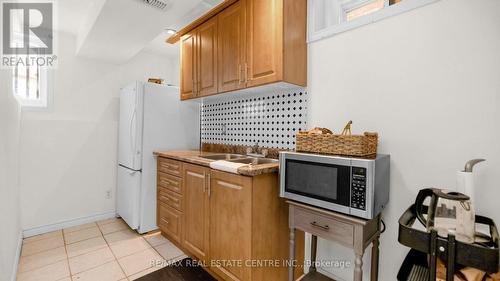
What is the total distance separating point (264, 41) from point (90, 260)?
8.54 ft

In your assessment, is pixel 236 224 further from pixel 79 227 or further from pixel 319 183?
pixel 79 227

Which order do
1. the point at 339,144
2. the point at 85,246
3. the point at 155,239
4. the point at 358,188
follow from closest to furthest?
the point at 358,188 < the point at 339,144 < the point at 85,246 < the point at 155,239

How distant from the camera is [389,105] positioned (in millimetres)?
1521

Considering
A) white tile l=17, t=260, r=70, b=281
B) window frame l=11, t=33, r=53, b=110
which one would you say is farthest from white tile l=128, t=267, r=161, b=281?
window frame l=11, t=33, r=53, b=110

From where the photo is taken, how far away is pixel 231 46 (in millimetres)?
2119

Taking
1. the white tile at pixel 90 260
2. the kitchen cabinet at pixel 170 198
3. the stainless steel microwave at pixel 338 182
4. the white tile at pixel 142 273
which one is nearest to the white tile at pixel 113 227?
the white tile at pixel 90 260

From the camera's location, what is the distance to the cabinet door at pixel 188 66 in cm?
261

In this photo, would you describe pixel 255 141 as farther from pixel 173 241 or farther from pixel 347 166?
pixel 173 241

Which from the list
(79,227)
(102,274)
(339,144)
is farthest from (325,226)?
(79,227)

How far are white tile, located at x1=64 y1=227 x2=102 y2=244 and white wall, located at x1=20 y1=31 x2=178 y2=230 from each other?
12.9 inches

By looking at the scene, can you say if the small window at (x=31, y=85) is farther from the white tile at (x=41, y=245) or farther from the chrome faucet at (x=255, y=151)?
the chrome faucet at (x=255, y=151)

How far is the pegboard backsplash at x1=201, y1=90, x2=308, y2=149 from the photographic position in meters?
2.04

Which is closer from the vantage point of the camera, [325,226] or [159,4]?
[325,226]

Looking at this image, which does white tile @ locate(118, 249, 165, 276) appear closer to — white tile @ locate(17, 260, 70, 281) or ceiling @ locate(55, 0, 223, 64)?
white tile @ locate(17, 260, 70, 281)
